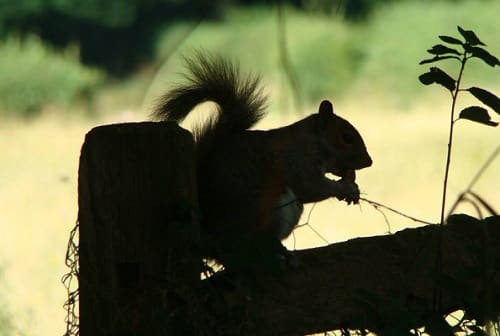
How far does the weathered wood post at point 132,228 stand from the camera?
1.42 m

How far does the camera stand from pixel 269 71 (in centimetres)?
1240

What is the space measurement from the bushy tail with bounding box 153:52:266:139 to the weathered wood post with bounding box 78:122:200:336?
44cm

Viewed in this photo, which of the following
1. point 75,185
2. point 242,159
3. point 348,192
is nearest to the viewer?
point 242,159

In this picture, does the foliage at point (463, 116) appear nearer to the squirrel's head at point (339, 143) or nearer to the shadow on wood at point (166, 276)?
the shadow on wood at point (166, 276)

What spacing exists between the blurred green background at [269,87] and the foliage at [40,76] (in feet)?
0.07

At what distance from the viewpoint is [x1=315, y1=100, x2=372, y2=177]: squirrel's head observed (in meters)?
2.45

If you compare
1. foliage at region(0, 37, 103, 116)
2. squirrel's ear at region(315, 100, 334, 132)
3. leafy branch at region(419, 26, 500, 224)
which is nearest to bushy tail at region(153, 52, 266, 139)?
squirrel's ear at region(315, 100, 334, 132)

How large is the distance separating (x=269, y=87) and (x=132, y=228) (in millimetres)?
6438

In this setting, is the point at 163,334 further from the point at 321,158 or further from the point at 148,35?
the point at 148,35

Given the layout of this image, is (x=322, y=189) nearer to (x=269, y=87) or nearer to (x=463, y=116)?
(x=463, y=116)

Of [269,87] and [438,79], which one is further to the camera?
[269,87]

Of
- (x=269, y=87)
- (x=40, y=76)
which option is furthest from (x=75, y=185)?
(x=40, y=76)

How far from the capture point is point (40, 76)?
16828mm

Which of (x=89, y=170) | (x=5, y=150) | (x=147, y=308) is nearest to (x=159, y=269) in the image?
(x=147, y=308)
